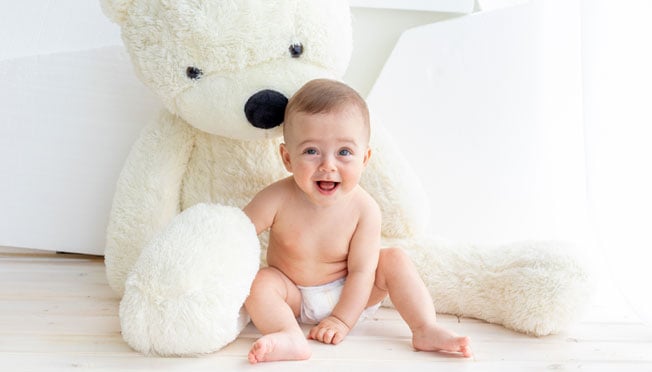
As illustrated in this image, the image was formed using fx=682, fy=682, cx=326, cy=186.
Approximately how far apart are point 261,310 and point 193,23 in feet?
1.56

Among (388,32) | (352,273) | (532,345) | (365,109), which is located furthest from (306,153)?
(388,32)

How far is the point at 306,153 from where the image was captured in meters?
1.09

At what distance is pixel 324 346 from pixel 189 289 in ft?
0.78

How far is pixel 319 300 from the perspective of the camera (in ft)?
3.89

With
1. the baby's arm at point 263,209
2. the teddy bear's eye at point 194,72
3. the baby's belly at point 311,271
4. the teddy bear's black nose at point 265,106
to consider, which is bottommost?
the baby's belly at point 311,271

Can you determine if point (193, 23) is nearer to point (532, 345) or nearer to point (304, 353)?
point (304, 353)

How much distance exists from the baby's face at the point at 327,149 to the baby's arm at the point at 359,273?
0.33 ft

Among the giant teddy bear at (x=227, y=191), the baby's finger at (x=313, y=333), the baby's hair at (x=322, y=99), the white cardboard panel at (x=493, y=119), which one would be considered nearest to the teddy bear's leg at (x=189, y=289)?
the giant teddy bear at (x=227, y=191)

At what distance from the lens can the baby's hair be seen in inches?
42.1

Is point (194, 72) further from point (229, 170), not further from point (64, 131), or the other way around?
point (64, 131)

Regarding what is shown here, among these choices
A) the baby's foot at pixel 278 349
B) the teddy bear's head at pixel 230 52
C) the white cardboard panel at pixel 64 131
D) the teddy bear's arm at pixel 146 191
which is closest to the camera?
the baby's foot at pixel 278 349

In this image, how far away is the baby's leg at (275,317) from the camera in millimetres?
1012

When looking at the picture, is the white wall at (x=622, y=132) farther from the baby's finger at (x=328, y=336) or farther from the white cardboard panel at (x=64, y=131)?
the white cardboard panel at (x=64, y=131)

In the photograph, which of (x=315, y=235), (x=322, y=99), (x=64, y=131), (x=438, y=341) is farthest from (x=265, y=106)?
(x=64, y=131)
